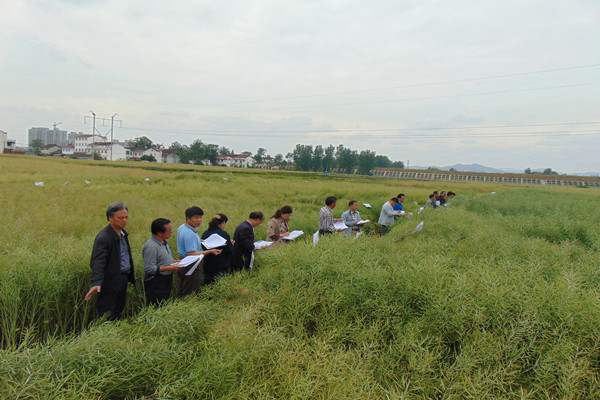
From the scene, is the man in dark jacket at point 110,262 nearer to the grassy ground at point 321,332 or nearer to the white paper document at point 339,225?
the grassy ground at point 321,332

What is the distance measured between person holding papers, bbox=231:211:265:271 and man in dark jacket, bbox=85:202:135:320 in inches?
64.1

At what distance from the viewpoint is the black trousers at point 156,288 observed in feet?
13.3

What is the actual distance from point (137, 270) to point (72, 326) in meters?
1.05

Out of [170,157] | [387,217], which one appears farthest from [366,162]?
[387,217]

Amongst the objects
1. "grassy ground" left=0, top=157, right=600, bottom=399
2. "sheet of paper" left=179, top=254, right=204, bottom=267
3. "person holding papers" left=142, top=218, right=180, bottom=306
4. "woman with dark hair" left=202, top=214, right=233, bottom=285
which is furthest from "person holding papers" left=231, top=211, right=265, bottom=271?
"person holding papers" left=142, top=218, right=180, bottom=306

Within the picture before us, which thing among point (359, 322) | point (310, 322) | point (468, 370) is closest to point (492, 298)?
point (468, 370)

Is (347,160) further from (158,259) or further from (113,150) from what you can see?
(158,259)

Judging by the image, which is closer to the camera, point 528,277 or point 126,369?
point 126,369

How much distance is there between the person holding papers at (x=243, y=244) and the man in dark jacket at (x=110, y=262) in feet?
5.34

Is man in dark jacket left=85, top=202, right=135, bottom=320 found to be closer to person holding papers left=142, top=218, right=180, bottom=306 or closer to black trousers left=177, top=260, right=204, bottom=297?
person holding papers left=142, top=218, right=180, bottom=306

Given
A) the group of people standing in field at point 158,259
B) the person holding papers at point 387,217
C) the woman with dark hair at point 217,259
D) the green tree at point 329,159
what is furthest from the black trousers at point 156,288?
the green tree at point 329,159

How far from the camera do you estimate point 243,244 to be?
16.3 feet

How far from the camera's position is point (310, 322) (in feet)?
12.4

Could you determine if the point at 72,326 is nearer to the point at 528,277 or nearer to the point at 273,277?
the point at 273,277
